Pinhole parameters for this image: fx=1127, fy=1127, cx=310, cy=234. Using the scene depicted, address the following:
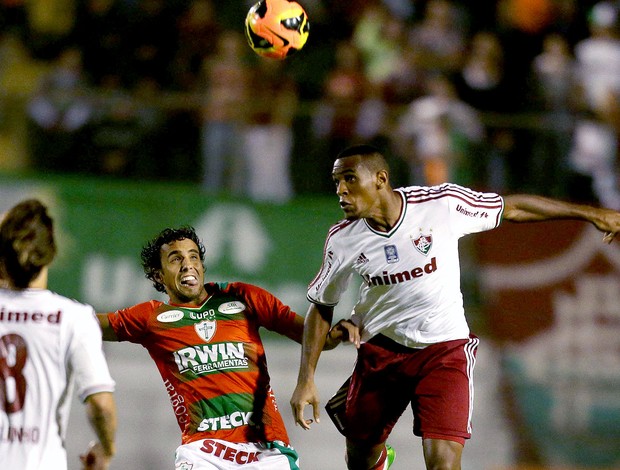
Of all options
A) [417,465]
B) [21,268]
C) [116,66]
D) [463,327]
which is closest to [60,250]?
[116,66]

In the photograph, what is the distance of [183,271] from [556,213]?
210 centimetres

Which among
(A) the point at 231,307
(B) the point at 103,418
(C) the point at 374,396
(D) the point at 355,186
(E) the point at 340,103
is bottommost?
(C) the point at 374,396

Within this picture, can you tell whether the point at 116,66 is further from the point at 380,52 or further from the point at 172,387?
the point at 172,387

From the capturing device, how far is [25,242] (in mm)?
4402

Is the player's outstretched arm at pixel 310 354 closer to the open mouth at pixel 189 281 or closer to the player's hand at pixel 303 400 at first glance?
the player's hand at pixel 303 400

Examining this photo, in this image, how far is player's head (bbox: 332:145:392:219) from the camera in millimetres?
6184

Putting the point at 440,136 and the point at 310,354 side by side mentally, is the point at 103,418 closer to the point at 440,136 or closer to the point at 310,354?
the point at 310,354

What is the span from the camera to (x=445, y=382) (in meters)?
6.35

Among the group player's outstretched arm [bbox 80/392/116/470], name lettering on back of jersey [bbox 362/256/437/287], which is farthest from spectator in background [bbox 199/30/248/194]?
player's outstretched arm [bbox 80/392/116/470]

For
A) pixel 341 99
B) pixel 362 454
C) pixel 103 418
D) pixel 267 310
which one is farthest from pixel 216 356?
pixel 341 99

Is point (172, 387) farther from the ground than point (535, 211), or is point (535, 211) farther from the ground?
point (535, 211)

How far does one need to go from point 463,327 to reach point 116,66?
7055mm

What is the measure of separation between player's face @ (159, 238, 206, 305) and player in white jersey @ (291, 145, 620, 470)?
0.65m

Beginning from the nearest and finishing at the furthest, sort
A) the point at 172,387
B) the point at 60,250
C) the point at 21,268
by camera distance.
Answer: the point at 21,268 < the point at 172,387 < the point at 60,250
